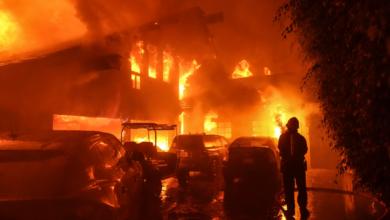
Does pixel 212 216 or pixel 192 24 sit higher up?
pixel 192 24

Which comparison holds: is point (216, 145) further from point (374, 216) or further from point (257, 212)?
point (374, 216)

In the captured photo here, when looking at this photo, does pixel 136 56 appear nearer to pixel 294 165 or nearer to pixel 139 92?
pixel 139 92

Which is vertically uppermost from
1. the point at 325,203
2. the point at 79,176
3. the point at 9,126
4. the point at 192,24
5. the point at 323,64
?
the point at 192,24

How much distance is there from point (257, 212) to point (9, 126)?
8.25 meters

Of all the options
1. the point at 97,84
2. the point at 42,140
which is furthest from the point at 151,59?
the point at 42,140

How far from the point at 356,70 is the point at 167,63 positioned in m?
17.5

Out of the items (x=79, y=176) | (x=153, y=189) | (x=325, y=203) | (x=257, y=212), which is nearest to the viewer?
(x=79, y=176)

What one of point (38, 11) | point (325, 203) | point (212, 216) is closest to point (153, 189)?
point (212, 216)

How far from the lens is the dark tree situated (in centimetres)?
278

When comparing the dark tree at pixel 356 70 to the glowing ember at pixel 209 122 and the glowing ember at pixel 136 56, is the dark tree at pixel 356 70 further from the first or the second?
the glowing ember at pixel 209 122

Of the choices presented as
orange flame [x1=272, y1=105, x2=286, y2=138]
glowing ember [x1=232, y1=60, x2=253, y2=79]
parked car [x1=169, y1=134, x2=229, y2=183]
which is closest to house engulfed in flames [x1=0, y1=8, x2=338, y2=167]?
orange flame [x1=272, y1=105, x2=286, y2=138]

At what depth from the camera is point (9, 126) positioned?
935 cm

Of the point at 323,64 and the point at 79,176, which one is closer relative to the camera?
the point at 79,176

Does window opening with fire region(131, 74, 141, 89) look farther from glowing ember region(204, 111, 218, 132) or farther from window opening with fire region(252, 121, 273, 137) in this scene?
window opening with fire region(252, 121, 273, 137)
